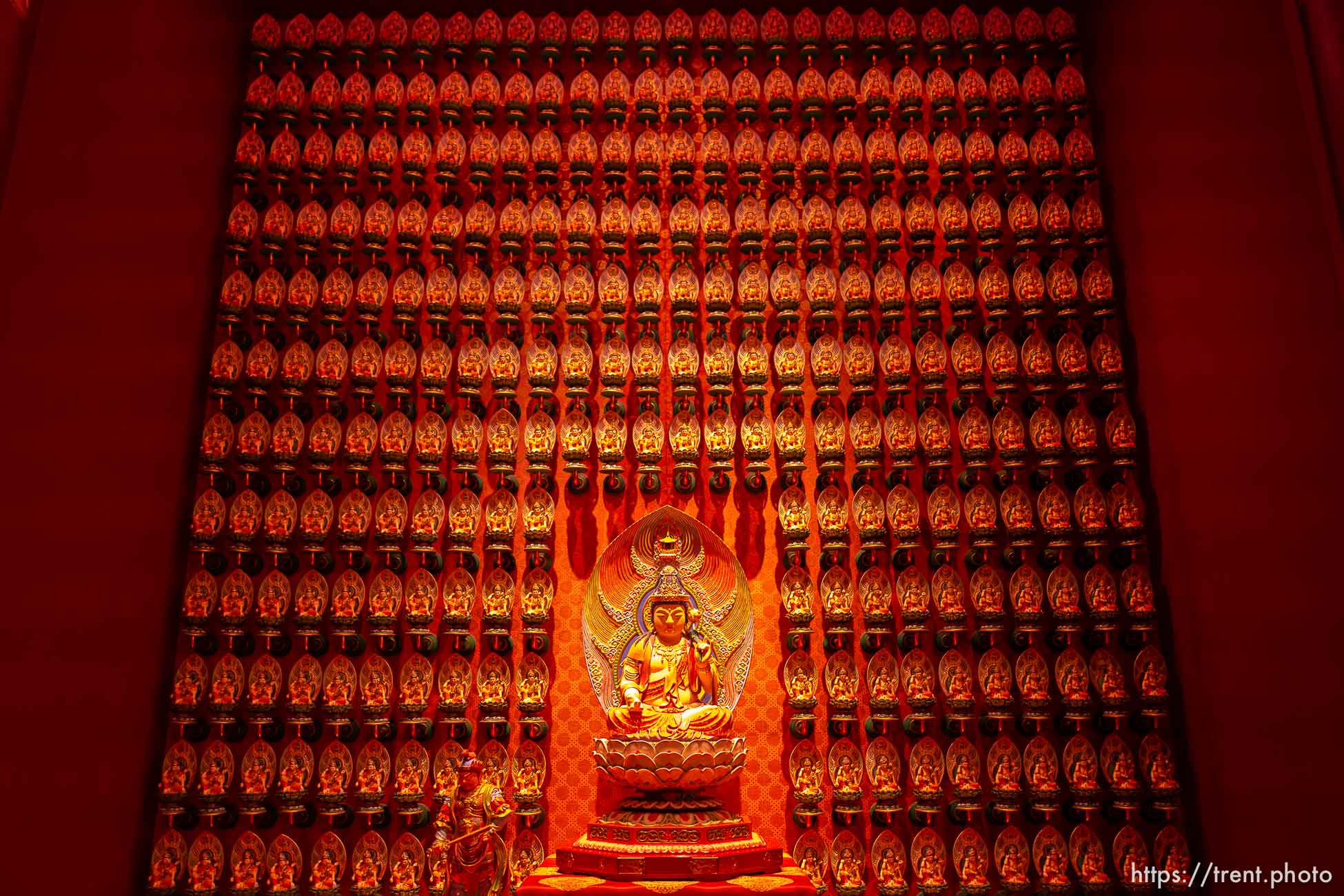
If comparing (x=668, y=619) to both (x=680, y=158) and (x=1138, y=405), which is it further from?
(x=1138, y=405)

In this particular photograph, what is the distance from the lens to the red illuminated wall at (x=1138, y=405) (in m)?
4.43

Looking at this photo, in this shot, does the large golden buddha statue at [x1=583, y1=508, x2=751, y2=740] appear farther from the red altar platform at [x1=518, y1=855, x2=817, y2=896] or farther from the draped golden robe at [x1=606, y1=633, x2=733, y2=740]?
the red altar platform at [x1=518, y1=855, x2=817, y2=896]

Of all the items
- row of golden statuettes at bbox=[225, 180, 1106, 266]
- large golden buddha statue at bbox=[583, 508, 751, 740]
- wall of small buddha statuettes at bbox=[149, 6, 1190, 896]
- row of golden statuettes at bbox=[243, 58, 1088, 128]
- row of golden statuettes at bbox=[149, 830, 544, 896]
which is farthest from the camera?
row of golden statuettes at bbox=[243, 58, 1088, 128]

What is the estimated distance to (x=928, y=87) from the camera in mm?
6074

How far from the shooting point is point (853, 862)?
509 cm

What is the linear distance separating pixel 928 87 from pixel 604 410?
270 cm

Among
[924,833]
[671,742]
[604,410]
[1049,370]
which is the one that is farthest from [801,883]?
[1049,370]

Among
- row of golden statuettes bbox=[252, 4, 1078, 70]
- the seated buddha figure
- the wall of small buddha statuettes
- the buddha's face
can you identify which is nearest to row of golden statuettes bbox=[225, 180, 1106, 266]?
the wall of small buddha statuettes

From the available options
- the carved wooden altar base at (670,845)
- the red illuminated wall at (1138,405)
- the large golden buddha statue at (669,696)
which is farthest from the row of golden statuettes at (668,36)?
the carved wooden altar base at (670,845)

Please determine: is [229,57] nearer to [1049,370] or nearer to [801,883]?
[1049,370]

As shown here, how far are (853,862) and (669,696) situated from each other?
4.29 feet

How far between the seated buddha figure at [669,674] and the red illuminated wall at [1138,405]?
2395mm

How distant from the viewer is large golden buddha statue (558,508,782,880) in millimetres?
4285

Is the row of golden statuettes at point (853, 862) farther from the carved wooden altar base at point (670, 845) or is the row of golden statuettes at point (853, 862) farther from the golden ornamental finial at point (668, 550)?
the golden ornamental finial at point (668, 550)
